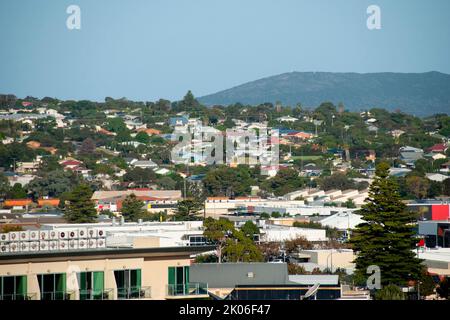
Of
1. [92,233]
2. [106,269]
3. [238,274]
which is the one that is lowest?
[238,274]

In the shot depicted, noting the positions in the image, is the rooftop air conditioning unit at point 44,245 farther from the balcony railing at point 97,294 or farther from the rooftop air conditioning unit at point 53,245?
the balcony railing at point 97,294

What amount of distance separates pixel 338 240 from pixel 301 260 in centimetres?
1034

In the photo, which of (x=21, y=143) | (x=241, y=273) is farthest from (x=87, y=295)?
(x=21, y=143)

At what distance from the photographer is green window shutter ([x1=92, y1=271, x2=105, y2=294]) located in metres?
19.0

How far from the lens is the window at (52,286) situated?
18469mm

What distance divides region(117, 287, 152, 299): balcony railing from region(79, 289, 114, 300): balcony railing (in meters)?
0.21

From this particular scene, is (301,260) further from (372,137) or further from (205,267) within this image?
(372,137)

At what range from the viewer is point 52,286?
60.9 feet

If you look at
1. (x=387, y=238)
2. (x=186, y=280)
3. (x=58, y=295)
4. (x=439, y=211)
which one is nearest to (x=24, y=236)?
(x=58, y=295)

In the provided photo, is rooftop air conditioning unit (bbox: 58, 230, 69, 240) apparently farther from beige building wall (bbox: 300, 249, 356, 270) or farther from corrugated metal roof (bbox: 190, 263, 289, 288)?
beige building wall (bbox: 300, 249, 356, 270)

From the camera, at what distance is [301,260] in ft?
154

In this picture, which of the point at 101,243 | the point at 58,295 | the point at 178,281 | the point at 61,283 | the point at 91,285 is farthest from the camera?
the point at 101,243

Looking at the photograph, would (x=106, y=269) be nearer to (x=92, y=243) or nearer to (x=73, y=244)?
(x=73, y=244)

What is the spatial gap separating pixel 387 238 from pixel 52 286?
19721 mm
